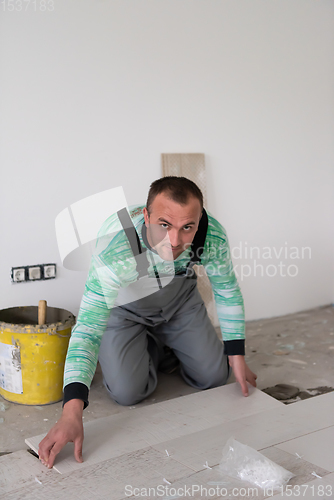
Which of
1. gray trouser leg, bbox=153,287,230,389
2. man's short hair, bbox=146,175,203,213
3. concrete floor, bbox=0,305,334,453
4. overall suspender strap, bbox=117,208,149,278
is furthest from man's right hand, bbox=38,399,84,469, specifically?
gray trouser leg, bbox=153,287,230,389

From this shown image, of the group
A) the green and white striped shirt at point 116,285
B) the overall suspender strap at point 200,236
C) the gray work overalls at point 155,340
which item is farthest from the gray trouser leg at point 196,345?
the overall suspender strap at point 200,236

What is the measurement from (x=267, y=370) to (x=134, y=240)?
117 centimetres

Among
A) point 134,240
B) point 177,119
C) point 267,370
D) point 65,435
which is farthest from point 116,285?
point 177,119

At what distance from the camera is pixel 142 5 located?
2662 millimetres

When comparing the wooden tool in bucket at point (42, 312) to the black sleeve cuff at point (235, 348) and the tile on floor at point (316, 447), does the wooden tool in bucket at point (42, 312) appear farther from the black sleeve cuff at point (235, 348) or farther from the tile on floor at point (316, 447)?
the tile on floor at point (316, 447)

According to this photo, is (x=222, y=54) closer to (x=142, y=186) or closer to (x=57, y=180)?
(x=142, y=186)

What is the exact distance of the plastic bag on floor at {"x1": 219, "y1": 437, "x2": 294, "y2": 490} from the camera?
129 centimetres

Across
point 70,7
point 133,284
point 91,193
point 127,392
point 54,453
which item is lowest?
point 127,392

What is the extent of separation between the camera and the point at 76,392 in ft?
4.63

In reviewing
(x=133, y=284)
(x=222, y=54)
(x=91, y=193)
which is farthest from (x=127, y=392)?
(x=222, y=54)

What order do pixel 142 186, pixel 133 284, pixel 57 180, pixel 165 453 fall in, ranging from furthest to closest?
pixel 142 186 → pixel 57 180 → pixel 133 284 → pixel 165 453

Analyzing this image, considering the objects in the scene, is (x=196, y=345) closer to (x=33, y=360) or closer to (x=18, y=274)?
(x=33, y=360)

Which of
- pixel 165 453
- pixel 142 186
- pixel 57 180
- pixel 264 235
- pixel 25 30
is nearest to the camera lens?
pixel 165 453

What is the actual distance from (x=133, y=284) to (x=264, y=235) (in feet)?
5.47
